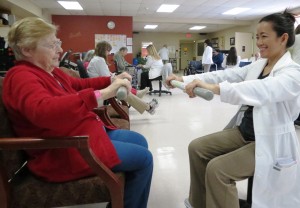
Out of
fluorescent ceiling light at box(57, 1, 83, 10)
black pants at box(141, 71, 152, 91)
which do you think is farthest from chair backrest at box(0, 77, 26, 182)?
fluorescent ceiling light at box(57, 1, 83, 10)

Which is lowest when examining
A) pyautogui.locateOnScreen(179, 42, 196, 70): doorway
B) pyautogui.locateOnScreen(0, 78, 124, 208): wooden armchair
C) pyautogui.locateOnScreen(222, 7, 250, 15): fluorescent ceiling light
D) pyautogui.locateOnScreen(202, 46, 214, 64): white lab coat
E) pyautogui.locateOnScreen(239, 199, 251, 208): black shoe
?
pyautogui.locateOnScreen(239, 199, 251, 208): black shoe

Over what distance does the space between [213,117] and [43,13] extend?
23.2 ft

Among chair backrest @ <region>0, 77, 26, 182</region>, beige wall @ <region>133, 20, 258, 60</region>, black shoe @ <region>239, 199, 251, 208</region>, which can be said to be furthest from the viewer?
beige wall @ <region>133, 20, 258, 60</region>

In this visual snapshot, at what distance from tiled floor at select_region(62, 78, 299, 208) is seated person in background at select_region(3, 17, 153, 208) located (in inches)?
25.5

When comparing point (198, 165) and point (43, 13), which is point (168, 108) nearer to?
point (198, 165)

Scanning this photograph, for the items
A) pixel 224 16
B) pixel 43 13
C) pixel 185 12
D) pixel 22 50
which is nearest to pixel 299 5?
pixel 224 16

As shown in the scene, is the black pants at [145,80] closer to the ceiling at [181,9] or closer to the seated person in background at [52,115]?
the ceiling at [181,9]

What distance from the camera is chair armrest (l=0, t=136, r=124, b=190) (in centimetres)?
97

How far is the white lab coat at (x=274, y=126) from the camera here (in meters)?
1.18

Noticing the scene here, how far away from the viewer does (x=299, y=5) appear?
8.14 meters

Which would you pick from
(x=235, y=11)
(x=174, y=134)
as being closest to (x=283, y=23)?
(x=174, y=134)

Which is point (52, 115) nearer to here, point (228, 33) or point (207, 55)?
point (207, 55)

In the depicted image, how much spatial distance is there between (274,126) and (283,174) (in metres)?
0.24

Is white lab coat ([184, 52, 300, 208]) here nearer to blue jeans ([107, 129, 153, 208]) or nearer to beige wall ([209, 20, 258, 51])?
blue jeans ([107, 129, 153, 208])
